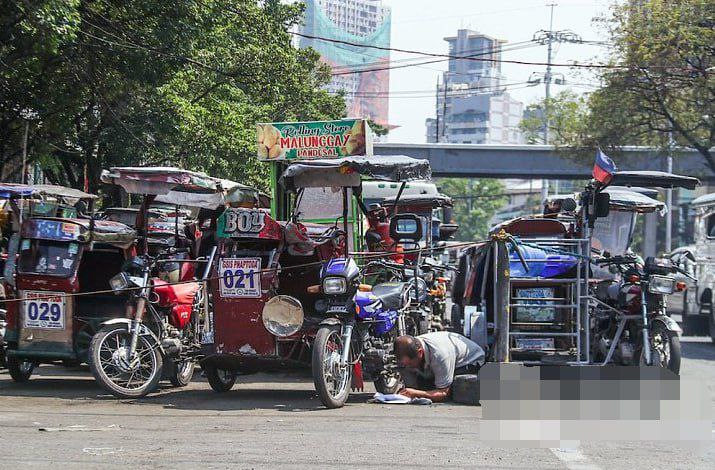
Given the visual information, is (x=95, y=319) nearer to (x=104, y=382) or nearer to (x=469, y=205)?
(x=104, y=382)

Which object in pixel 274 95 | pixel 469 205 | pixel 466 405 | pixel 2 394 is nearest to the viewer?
pixel 466 405

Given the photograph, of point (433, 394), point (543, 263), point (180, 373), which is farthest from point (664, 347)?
point (180, 373)

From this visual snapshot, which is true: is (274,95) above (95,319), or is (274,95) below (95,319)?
above

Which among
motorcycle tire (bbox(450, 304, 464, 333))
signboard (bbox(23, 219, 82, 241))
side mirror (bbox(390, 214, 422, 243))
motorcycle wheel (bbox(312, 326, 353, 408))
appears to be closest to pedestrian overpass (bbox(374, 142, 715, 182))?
motorcycle tire (bbox(450, 304, 464, 333))

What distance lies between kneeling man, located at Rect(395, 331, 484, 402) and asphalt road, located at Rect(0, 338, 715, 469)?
0.28 meters

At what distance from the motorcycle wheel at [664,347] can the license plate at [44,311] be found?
6.64 meters

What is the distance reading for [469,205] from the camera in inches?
4122

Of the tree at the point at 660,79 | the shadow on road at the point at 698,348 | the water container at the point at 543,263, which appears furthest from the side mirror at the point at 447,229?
the tree at the point at 660,79

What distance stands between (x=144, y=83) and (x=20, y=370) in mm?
7266

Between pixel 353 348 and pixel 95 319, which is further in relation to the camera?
pixel 95 319

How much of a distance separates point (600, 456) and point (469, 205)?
97.6 meters

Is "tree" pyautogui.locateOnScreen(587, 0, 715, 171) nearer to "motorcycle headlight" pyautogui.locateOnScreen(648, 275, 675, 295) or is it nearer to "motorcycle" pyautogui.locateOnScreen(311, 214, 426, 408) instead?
"motorcycle headlight" pyautogui.locateOnScreen(648, 275, 675, 295)

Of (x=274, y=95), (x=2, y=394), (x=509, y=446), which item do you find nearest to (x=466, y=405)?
(x=509, y=446)

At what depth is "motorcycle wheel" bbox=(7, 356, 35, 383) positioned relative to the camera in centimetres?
1237
